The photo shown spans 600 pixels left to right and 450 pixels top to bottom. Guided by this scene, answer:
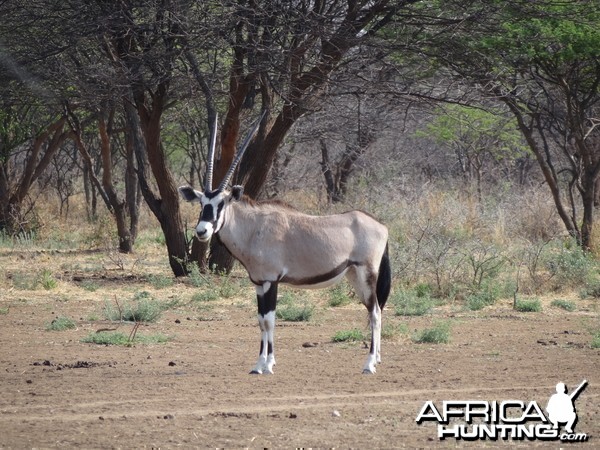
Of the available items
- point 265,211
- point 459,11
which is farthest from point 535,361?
point 459,11

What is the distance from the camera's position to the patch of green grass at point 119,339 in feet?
31.0

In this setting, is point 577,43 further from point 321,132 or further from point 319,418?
point 319,418

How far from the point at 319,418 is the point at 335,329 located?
448 centimetres

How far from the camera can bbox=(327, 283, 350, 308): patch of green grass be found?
12648 mm

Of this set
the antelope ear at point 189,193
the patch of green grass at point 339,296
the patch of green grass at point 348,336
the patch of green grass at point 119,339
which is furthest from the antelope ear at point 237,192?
the patch of green grass at point 339,296

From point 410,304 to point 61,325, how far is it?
4.05 meters

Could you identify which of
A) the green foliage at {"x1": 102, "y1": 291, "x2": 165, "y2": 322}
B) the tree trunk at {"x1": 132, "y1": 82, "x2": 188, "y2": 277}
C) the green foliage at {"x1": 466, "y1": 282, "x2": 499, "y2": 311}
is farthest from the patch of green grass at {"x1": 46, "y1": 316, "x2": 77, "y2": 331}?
the green foliage at {"x1": 466, "y1": 282, "x2": 499, "y2": 311}

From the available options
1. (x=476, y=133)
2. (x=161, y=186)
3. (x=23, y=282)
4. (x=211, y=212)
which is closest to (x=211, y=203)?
(x=211, y=212)

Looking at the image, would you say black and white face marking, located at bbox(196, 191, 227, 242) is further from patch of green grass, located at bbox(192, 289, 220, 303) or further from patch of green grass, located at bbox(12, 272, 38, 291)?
patch of green grass, located at bbox(12, 272, 38, 291)

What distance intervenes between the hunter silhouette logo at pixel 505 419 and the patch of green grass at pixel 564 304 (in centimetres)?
574

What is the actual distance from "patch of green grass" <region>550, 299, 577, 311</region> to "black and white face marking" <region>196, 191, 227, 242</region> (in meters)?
5.90

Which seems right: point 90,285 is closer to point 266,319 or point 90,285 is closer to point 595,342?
point 266,319

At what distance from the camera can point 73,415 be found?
6.30 m

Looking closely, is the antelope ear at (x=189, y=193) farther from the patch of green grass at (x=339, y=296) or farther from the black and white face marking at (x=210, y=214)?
the patch of green grass at (x=339, y=296)
